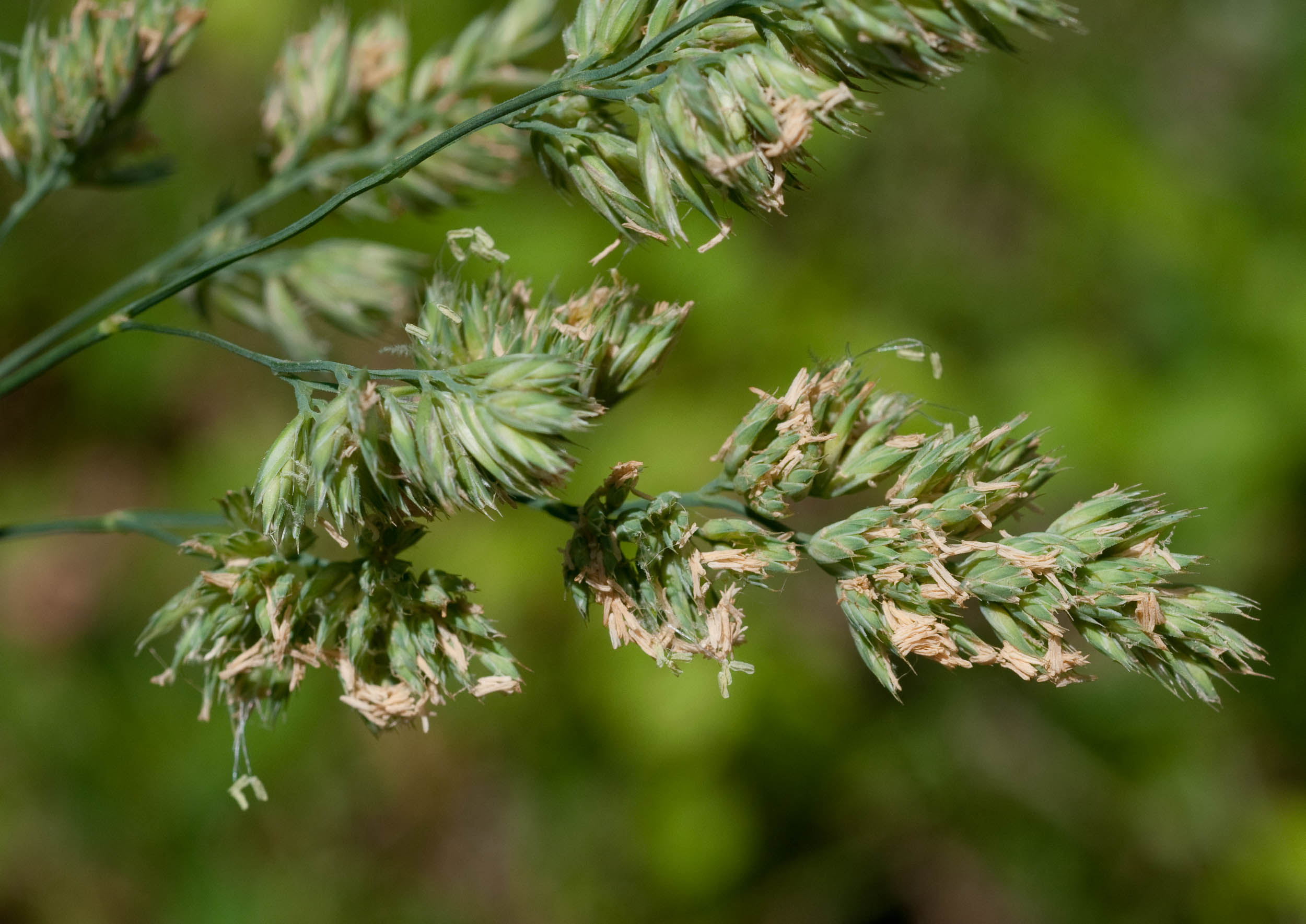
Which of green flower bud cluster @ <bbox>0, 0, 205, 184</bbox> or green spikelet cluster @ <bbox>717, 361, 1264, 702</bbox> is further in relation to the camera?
green flower bud cluster @ <bbox>0, 0, 205, 184</bbox>

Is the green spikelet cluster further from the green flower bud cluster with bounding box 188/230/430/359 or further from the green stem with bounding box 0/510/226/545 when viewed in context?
the green flower bud cluster with bounding box 188/230/430/359

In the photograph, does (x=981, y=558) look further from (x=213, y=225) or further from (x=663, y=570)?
(x=213, y=225)

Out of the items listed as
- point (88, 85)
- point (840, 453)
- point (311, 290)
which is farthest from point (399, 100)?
point (840, 453)

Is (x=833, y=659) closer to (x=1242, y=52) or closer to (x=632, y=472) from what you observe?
(x=632, y=472)

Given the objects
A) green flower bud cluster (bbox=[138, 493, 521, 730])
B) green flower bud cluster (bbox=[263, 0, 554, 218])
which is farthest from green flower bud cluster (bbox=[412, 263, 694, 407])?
green flower bud cluster (bbox=[263, 0, 554, 218])

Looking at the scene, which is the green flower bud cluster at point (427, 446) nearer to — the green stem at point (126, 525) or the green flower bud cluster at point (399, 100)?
the green stem at point (126, 525)

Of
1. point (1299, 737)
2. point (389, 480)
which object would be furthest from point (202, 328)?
point (1299, 737)
